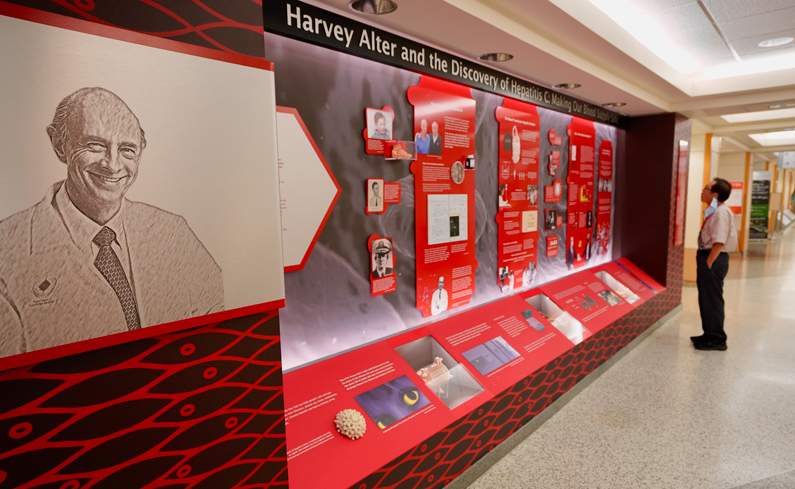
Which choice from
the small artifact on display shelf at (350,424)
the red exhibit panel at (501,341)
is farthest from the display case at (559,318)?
the small artifact on display shelf at (350,424)

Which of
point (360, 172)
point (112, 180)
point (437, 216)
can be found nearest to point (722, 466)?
point (437, 216)

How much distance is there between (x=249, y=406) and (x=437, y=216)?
1998 millimetres

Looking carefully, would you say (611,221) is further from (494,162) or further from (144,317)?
(144,317)

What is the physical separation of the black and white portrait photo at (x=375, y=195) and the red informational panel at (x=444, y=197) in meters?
0.32

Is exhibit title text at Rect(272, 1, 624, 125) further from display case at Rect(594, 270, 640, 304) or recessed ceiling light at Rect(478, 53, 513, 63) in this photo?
display case at Rect(594, 270, 640, 304)

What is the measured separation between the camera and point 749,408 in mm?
3494

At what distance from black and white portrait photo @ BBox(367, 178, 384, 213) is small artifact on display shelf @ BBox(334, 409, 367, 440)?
120 cm

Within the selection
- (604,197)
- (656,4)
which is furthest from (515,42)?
(604,197)

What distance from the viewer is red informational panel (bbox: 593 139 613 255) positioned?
551 centimetres

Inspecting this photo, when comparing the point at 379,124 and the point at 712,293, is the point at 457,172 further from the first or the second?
the point at 712,293

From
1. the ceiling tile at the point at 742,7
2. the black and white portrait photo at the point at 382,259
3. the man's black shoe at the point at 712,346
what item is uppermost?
the ceiling tile at the point at 742,7

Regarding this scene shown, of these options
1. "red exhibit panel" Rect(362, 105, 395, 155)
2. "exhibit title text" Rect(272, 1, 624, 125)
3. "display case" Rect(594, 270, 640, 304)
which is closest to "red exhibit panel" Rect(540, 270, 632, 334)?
"display case" Rect(594, 270, 640, 304)

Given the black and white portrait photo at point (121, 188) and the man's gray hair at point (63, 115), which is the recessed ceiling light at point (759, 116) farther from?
the man's gray hair at point (63, 115)

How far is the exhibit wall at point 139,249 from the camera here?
1011mm
